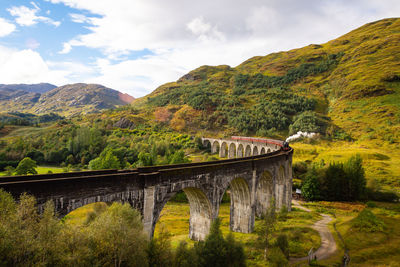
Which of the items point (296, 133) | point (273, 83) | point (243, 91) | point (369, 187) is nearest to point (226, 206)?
point (369, 187)

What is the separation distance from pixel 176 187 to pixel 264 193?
80.4 ft

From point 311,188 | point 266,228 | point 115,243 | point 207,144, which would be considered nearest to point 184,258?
point 115,243

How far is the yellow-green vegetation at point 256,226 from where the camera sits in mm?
26125

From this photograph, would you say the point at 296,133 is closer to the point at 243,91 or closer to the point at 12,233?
the point at 243,91

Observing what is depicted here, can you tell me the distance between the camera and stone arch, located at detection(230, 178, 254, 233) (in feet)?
97.7

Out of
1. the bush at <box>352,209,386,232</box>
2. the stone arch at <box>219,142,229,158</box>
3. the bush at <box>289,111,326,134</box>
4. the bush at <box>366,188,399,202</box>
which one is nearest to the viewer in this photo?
the bush at <box>352,209,386,232</box>

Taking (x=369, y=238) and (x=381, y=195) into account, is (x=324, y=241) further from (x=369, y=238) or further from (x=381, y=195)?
(x=381, y=195)

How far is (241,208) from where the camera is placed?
30891 millimetres

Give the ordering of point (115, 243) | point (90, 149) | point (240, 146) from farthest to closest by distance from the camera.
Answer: point (240, 146) → point (90, 149) → point (115, 243)

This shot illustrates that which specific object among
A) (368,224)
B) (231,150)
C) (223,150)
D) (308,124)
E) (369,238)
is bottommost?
(369,238)

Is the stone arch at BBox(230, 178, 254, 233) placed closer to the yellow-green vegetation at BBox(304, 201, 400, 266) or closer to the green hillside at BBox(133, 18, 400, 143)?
the yellow-green vegetation at BBox(304, 201, 400, 266)

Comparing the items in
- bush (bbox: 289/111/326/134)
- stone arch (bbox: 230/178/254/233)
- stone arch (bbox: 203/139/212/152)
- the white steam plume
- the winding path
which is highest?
bush (bbox: 289/111/326/134)

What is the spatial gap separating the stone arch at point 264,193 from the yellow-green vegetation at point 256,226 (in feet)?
9.36

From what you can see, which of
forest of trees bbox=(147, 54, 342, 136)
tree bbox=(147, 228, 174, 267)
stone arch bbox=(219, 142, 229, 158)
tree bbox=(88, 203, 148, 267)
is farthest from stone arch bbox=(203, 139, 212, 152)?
tree bbox=(88, 203, 148, 267)
